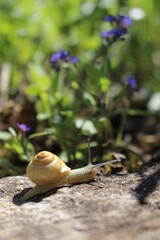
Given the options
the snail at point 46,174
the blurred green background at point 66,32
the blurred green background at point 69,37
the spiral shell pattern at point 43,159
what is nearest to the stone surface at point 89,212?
the snail at point 46,174

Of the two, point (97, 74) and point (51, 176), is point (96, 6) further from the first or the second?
point (51, 176)

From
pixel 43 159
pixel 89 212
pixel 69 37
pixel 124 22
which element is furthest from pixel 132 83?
pixel 69 37

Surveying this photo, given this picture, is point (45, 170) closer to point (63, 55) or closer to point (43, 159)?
point (43, 159)

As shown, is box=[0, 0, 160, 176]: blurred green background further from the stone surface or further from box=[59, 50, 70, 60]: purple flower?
the stone surface

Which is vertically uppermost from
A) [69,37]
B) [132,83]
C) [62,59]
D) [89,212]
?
[69,37]

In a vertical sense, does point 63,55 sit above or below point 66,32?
below
